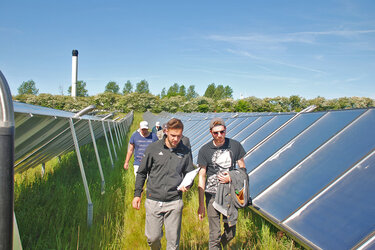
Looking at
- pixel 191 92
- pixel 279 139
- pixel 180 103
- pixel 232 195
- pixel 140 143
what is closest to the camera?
pixel 232 195

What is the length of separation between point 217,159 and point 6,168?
8.27ft

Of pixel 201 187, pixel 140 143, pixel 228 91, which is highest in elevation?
pixel 201 187

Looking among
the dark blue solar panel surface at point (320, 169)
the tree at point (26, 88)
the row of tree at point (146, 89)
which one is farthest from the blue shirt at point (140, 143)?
the tree at point (26, 88)

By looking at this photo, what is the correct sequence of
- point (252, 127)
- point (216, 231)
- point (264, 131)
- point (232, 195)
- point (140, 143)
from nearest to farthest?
point (232, 195) < point (216, 231) < point (140, 143) < point (264, 131) < point (252, 127)

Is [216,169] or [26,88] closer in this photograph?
[216,169]

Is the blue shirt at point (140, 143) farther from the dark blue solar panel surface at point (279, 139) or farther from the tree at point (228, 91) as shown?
the tree at point (228, 91)

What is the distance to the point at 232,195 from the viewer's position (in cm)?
294

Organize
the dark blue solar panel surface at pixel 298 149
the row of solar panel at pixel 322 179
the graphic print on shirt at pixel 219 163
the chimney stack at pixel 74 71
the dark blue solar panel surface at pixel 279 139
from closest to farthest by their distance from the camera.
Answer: the row of solar panel at pixel 322 179
the graphic print on shirt at pixel 219 163
the dark blue solar panel surface at pixel 298 149
the dark blue solar panel surface at pixel 279 139
the chimney stack at pixel 74 71

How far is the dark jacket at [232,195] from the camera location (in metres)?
2.88

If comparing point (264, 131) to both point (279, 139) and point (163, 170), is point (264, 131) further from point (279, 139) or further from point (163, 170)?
point (163, 170)

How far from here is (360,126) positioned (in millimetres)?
3164

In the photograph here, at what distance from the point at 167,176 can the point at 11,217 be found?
212 centimetres

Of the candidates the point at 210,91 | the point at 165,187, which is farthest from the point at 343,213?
the point at 210,91

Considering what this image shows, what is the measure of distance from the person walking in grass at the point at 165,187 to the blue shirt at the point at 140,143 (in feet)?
7.27
